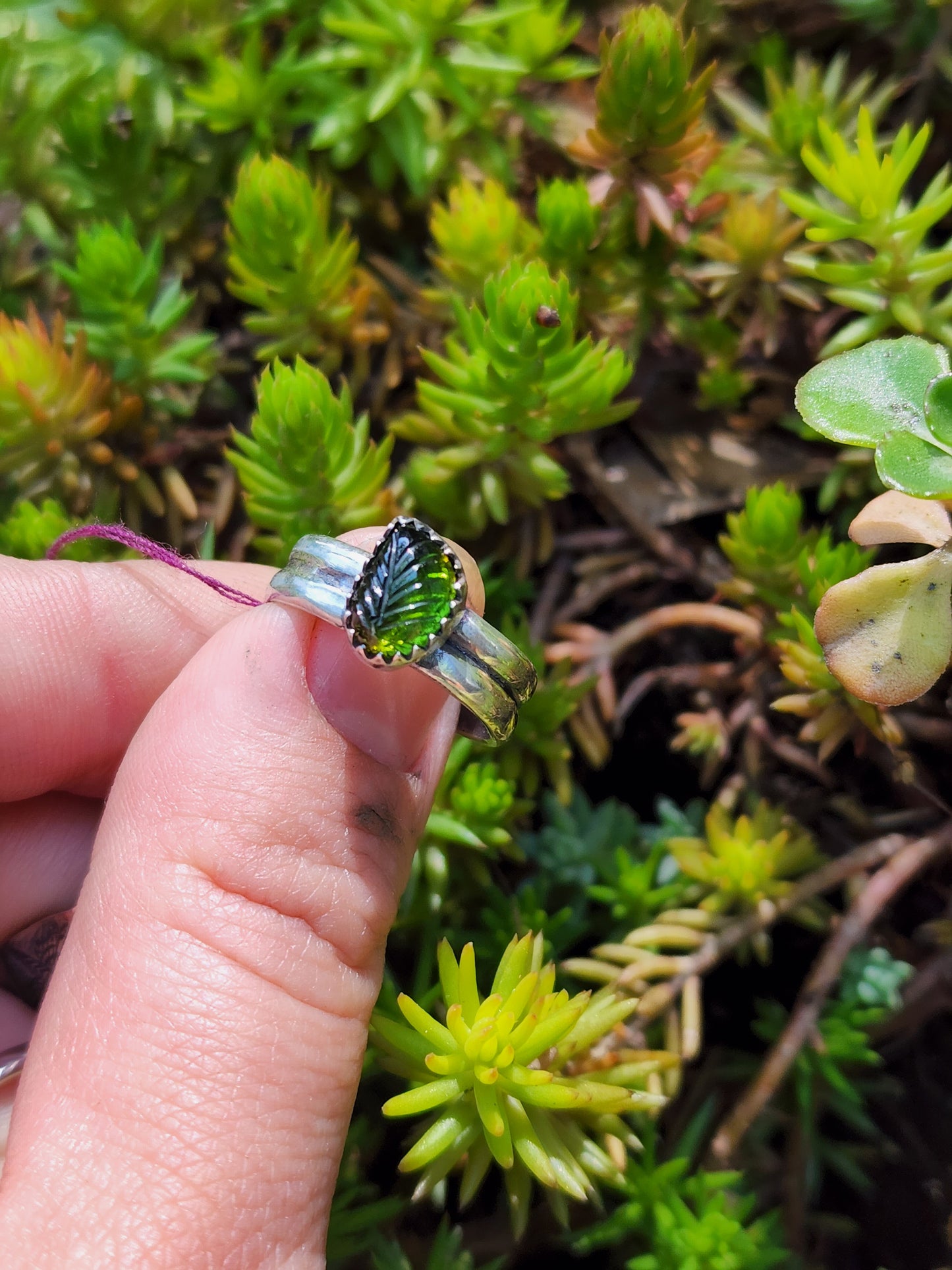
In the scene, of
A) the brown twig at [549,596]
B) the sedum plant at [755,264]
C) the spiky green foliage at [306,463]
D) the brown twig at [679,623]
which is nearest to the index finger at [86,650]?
the spiky green foliage at [306,463]

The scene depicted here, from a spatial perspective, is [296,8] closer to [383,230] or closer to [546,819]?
[383,230]

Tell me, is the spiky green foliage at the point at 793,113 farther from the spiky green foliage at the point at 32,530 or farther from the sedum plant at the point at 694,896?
the spiky green foliage at the point at 32,530

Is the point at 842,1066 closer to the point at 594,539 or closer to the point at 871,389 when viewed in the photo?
the point at 594,539

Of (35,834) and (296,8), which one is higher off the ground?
(296,8)

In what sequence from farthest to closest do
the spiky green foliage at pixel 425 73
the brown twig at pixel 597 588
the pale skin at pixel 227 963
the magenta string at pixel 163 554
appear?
the brown twig at pixel 597 588 < the spiky green foliage at pixel 425 73 < the magenta string at pixel 163 554 < the pale skin at pixel 227 963

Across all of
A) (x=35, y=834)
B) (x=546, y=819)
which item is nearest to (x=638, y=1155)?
(x=546, y=819)

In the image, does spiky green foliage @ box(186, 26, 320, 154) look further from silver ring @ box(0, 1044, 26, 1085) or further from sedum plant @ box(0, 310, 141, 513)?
silver ring @ box(0, 1044, 26, 1085)
